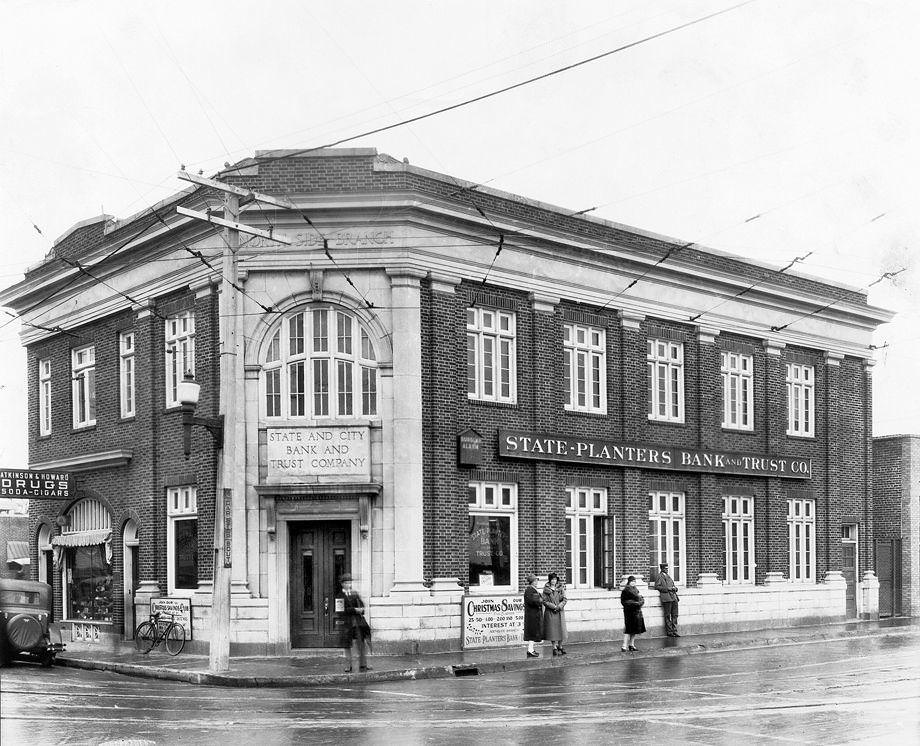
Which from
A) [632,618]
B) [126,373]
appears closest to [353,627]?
[632,618]

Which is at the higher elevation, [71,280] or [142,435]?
[71,280]

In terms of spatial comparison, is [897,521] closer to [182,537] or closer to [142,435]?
[182,537]

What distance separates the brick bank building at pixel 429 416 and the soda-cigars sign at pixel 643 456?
0.25 feet

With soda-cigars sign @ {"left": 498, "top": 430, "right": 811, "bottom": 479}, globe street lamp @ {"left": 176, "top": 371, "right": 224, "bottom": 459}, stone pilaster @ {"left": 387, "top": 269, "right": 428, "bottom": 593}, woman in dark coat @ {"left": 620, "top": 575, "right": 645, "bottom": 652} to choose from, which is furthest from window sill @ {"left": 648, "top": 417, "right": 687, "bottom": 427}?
globe street lamp @ {"left": 176, "top": 371, "right": 224, "bottom": 459}

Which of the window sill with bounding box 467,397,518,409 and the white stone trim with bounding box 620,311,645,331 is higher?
the white stone trim with bounding box 620,311,645,331

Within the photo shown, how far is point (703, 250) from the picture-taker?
3136cm

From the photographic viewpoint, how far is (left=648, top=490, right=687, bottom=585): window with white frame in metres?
29.9

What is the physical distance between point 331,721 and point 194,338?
43.3ft

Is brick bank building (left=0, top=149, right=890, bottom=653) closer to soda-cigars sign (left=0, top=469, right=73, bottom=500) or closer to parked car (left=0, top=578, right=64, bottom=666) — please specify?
soda-cigars sign (left=0, top=469, right=73, bottom=500)

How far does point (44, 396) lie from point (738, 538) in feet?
61.4

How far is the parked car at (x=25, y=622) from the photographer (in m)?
22.5

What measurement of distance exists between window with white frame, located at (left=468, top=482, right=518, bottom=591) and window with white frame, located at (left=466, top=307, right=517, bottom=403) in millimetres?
1984

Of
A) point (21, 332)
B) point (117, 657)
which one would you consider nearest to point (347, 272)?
point (117, 657)

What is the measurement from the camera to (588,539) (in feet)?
93.2
